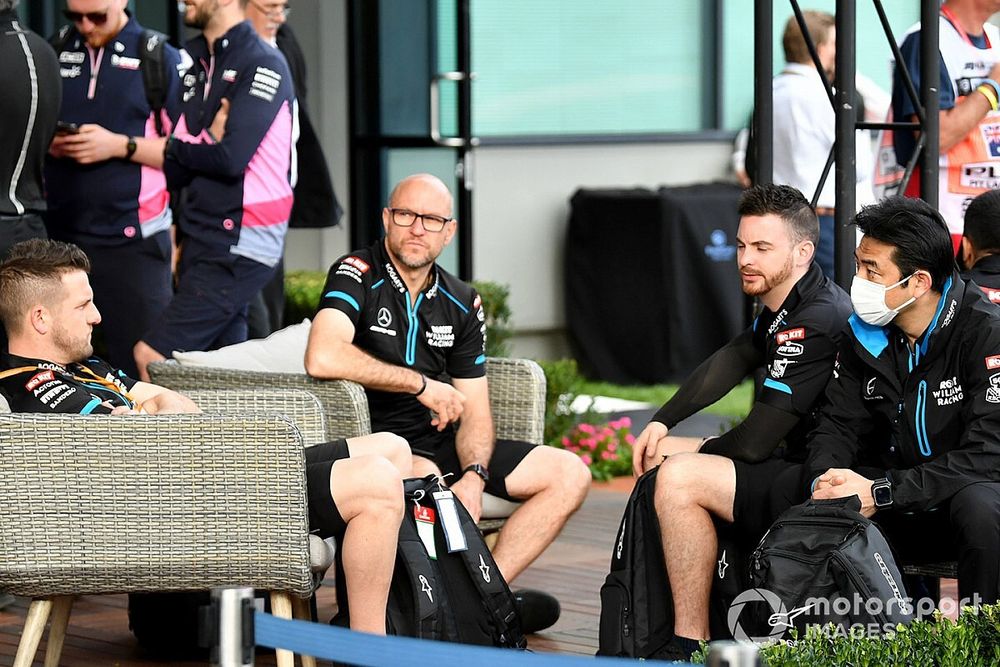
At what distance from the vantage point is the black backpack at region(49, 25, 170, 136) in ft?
19.9

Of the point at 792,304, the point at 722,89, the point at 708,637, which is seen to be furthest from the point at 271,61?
the point at 722,89

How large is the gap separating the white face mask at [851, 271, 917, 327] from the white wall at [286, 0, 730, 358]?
5965mm

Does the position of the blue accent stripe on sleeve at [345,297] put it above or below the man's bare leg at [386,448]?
above

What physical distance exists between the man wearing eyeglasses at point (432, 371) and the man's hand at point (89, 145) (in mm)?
1343

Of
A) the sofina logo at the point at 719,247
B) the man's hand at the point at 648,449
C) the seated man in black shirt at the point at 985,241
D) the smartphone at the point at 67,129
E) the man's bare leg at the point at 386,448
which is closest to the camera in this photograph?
the man's bare leg at the point at 386,448

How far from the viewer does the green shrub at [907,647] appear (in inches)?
124

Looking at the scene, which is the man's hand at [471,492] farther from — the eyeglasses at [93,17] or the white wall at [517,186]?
the white wall at [517,186]

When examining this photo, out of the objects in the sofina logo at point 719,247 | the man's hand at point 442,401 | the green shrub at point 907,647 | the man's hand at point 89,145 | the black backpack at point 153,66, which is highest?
the black backpack at point 153,66

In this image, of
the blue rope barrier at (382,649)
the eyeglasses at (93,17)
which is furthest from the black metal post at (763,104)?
the blue rope barrier at (382,649)

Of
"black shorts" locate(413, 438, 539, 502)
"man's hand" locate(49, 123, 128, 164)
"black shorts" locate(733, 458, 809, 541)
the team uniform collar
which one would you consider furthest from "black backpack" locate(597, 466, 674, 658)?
"man's hand" locate(49, 123, 128, 164)

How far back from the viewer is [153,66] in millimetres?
6094

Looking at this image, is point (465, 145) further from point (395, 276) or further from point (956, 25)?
point (395, 276)

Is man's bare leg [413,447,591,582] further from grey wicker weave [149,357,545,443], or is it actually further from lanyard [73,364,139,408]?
lanyard [73,364,139,408]

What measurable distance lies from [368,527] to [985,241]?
6.26 ft
